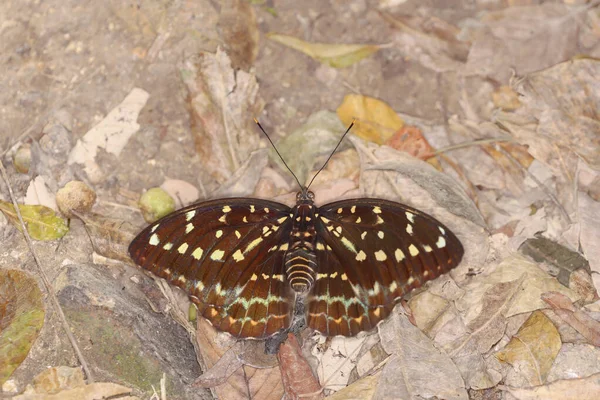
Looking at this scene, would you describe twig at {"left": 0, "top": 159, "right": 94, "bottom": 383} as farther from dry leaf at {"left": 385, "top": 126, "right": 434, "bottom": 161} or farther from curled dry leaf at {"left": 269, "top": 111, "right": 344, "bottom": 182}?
dry leaf at {"left": 385, "top": 126, "right": 434, "bottom": 161}

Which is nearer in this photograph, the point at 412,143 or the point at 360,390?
the point at 360,390

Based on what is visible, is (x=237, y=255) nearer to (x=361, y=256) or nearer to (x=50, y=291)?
(x=361, y=256)

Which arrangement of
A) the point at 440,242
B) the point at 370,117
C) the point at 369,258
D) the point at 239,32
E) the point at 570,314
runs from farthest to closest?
the point at 239,32 < the point at 370,117 < the point at 570,314 < the point at 369,258 < the point at 440,242

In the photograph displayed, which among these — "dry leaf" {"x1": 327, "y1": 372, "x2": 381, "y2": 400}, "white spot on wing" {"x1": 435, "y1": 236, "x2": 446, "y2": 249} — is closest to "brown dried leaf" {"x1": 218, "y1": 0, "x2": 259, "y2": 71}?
"white spot on wing" {"x1": 435, "y1": 236, "x2": 446, "y2": 249}

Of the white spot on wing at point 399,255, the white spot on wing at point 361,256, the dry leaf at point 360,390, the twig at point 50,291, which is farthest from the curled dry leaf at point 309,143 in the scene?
the twig at point 50,291

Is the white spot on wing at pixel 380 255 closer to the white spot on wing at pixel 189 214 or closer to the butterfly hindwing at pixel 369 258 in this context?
the butterfly hindwing at pixel 369 258

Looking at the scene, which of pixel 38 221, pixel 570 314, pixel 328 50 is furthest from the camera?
pixel 328 50

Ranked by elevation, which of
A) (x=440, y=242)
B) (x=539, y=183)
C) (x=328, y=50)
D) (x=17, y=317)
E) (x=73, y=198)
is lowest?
(x=539, y=183)

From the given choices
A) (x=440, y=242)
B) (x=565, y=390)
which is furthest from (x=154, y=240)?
(x=565, y=390)
